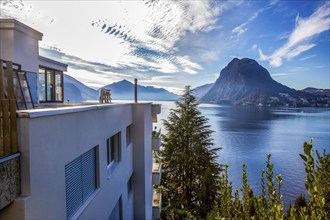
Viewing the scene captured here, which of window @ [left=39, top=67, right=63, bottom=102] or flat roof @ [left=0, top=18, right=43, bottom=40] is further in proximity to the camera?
window @ [left=39, top=67, right=63, bottom=102]

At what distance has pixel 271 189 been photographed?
2.96m

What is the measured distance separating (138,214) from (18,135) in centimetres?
929

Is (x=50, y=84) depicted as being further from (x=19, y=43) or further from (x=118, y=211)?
(x=118, y=211)

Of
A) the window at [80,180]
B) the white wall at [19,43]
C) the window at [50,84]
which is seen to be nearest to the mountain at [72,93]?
→ the window at [50,84]

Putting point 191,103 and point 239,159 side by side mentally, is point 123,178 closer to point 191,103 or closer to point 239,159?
point 191,103

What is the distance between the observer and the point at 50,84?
1206 cm

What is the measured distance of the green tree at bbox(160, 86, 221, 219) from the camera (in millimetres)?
22656

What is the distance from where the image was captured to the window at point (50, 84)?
430 inches

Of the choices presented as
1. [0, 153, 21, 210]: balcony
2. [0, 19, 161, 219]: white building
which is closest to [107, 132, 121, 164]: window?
[0, 19, 161, 219]: white building

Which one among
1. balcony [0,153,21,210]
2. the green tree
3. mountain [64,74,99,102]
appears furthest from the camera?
the green tree

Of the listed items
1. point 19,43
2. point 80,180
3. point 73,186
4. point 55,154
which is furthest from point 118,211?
point 19,43

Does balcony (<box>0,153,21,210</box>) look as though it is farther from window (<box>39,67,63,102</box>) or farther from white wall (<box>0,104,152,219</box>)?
window (<box>39,67,63,102</box>)

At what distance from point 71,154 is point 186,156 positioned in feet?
65.3

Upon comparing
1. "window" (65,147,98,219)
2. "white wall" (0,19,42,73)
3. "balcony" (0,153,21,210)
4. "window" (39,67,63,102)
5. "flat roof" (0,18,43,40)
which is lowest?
"window" (65,147,98,219)
